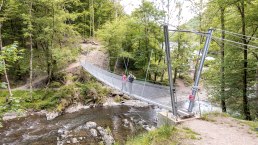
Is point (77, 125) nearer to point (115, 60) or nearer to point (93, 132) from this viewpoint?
point (93, 132)

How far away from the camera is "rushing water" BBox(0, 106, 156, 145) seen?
7925mm

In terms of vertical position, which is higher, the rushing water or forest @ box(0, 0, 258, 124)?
forest @ box(0, 0, 258, 124)

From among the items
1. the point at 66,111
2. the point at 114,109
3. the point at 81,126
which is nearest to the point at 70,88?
the point at 66,111

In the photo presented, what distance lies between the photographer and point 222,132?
4449 mm

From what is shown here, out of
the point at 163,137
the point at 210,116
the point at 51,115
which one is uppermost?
the point at 210,116

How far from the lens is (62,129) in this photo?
882cm

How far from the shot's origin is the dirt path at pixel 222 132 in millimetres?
4008

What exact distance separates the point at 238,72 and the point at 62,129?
7032 millimetres

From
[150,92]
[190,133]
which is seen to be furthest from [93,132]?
[190,133]

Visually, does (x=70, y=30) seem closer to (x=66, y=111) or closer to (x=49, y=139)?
(x=66, y=111)

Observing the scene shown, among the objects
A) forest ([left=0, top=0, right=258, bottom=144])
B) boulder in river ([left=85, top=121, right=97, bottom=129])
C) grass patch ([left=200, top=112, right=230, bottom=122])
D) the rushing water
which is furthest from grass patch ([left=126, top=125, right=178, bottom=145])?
boulder in river ([left=85, top=121, right=97, bottom=129])

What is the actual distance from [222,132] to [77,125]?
21.2 feet

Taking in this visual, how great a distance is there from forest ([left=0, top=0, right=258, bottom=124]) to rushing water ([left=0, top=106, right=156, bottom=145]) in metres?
1.84

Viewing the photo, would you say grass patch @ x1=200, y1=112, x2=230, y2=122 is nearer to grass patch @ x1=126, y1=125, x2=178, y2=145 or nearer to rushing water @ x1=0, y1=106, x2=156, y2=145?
grass patch @ x1=126, y1=125, x2=178, y2=145
